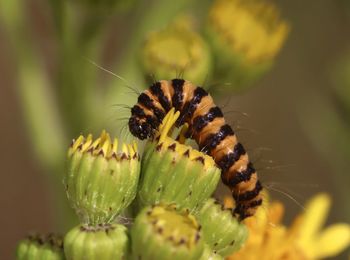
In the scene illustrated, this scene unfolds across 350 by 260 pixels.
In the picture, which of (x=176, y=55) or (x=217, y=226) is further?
(x=176, y=55)

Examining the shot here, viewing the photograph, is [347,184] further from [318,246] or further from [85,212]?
[85,212]

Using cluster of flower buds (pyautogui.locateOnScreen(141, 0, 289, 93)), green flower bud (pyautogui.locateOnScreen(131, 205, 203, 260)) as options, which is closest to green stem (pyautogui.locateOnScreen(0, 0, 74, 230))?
cluster of flower buds (pyautogui.locateOnScreen(141, 0, 289, 93))

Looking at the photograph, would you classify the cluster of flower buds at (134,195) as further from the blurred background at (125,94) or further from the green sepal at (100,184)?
the blurred background at (125,94)

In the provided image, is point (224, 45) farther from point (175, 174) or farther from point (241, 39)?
point (175, 174)

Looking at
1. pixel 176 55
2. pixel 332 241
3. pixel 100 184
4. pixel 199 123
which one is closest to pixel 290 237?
pixel 332 241

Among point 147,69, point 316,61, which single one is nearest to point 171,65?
point 147,69

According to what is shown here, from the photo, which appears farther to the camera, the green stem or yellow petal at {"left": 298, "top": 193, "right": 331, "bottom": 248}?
yellow petal at {"left": 298, "top": 193, "right": 331, "bottom": 248}

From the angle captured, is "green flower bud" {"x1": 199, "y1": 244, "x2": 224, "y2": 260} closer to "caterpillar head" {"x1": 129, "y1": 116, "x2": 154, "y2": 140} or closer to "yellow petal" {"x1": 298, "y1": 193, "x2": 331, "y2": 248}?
"caterpillar head" {"x1": 129, "y1": 116, "x2": 154, "y2": 140}
